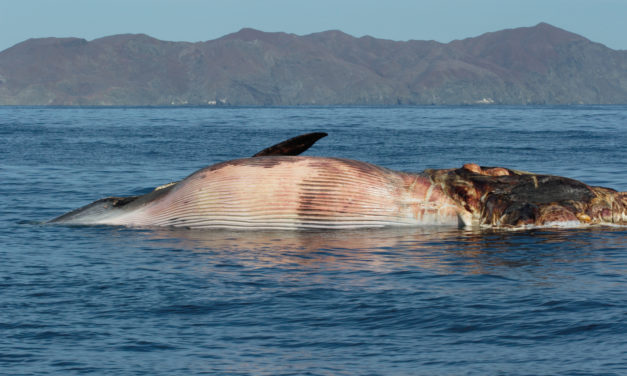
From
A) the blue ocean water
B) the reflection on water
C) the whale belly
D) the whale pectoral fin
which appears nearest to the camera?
the blue ocean water

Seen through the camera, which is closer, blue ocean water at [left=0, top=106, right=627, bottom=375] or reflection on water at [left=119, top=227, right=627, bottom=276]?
blue ocean water at [left=0, top=106, right=627, bottom=375]

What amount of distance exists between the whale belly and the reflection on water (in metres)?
0.29

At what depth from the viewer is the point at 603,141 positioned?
5497cm

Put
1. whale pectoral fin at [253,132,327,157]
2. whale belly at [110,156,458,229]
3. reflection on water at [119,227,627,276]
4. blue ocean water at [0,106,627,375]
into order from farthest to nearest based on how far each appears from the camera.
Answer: whale pectoral fin at [253,132,327,157], whale belly at [110,156,458,229], reflection on water at [119,227,627,276], blue ocean water at [0,106,627,375]

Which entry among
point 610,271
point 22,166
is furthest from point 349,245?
point 22,166

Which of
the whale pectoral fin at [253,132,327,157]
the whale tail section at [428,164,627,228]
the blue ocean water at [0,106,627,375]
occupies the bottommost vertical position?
the blue ocean water at [0,106,627,375]

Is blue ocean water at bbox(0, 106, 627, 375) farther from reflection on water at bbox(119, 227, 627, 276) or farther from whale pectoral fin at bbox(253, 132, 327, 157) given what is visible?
whale pectoral fin at bbox(253, 132, 327, 157)

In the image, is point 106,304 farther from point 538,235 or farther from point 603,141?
point 603,141

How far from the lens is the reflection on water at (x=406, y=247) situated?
12.9m

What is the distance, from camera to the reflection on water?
12.9 meters

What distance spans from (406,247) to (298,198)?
8.31 feet

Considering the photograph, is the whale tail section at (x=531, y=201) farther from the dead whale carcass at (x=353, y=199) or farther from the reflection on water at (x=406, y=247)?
the reflection on water at (x=406, y=247)

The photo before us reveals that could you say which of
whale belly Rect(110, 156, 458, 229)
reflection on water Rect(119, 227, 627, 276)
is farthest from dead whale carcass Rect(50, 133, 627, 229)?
reflection on water Rect(119, 227, 627, 276)

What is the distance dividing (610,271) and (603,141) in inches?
1773
